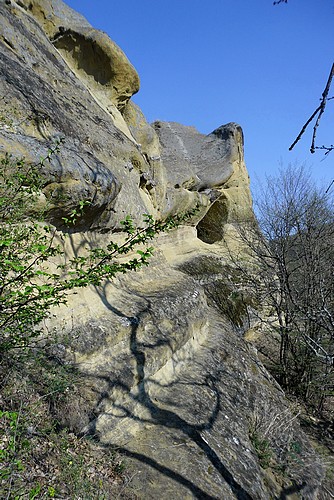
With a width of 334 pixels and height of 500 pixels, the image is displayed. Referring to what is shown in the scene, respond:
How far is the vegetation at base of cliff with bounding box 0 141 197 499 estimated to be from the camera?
8.08 feet

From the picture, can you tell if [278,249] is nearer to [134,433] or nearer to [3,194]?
[134,433]

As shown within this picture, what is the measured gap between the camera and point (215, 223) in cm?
1504

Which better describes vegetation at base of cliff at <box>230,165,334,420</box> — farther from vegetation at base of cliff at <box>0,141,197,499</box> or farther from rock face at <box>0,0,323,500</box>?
vegetation at base of cliff at <box>0,141,197,499</box>

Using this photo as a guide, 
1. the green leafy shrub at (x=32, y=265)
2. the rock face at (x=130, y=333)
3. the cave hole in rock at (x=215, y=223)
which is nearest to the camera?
the green leafy shrub at (x=32, y=265)

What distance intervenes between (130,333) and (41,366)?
4.90 ft

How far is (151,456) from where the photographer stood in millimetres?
3578

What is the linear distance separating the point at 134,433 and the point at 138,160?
5996 mm

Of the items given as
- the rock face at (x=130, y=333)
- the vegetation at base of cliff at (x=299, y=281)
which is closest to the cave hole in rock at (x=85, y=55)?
the rock face at (x=130, y=333)

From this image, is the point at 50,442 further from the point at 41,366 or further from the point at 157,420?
the point at 157,420

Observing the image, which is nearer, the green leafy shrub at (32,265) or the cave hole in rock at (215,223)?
the green leafy shrub at (32,265)

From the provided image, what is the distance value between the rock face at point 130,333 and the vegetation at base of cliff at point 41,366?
0.22 metres

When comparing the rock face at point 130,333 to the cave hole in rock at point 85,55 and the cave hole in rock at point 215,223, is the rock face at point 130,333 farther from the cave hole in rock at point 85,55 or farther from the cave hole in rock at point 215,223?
the cave hole in rock at point 215,223

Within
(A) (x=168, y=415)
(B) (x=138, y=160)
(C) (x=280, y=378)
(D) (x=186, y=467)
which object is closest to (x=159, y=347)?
(A) (x=168, y=415)

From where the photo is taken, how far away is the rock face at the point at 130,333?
146 inches
